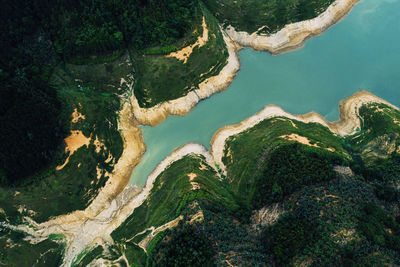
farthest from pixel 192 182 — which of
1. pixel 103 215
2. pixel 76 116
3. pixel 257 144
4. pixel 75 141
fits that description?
pixel 76 116

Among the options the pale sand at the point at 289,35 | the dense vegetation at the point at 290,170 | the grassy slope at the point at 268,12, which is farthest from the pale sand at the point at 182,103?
the dense vegetation at the point at 290,170

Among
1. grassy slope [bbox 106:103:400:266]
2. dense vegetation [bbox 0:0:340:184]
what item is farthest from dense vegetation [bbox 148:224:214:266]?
dense vegetation [bbox 0:0:340:184]

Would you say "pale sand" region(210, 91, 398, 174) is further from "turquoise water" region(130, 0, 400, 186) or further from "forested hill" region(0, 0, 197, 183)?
"forested hill" region(0, 0, 197, 183)

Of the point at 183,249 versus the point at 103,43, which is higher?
the point at 103,43

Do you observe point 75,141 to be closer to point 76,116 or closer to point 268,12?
point 76,116

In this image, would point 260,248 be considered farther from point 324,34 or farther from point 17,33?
point 17,33

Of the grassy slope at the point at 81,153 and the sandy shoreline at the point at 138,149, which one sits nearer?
the grassy slope at the point at 81,153

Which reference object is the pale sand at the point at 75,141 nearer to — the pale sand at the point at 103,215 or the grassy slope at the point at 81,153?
the grassy slope at the point at 81,153
